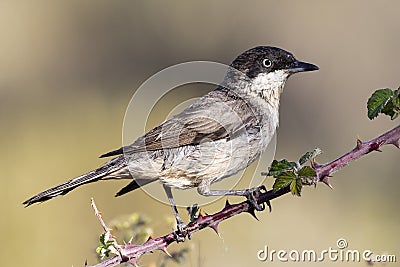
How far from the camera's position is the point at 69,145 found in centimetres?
872

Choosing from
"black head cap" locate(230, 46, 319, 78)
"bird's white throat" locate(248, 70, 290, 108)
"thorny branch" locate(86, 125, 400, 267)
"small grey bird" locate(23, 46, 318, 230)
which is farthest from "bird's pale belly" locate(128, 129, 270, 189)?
"thorny branch" locate(86, 125, 400, 267)

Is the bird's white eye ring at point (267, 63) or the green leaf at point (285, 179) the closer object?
the green leaf at point (285, 179)

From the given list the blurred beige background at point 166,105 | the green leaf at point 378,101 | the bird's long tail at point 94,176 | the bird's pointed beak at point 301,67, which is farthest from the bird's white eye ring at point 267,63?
the green leaf at point 378,101

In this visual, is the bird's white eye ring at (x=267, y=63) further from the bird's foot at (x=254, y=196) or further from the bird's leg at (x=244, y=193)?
the bird's foot at (x=254, y=196)

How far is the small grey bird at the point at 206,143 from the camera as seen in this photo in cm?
431

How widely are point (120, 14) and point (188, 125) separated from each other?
7.58 metres

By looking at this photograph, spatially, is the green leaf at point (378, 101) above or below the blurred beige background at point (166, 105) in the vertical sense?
below

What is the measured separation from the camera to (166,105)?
373 inches

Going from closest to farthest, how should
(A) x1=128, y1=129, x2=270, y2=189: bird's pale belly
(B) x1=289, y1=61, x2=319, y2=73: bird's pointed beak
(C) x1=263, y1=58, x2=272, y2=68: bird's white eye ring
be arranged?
(A) x1=128, y1=129, x2=270, y2=189: bird's pale belly
(B) x1=289, y1=61, x2=319, y2=73: bird's pointed beak
(C) x1=263, y1=58, x2=272, y2=68: bird's white eye ring

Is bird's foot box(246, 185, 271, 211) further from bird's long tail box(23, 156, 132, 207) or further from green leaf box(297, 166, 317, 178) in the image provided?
bird's long tail box(23, 156, 132, 207)

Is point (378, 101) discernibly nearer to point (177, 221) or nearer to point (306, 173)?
point (306, 173)

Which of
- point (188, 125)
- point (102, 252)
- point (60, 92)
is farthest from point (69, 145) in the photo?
point (102, 252)

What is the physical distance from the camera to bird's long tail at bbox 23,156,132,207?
3844 millimetres

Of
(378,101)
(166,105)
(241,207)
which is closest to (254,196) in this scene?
(241,207)
